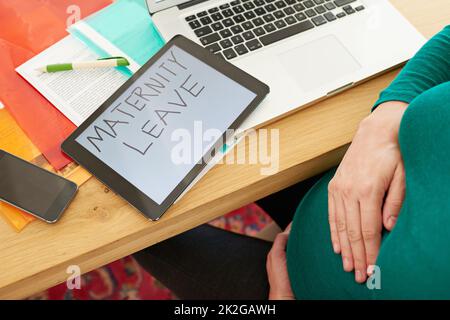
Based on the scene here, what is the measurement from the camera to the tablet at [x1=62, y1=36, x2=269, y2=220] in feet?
1.85

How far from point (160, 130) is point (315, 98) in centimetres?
23

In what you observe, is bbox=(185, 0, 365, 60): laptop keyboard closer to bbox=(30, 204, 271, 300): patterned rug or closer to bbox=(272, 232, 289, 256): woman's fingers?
bbox=(272, 232, 289, 256): woman's fingers

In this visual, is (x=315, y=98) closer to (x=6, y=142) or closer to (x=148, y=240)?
(x=148, y=240)

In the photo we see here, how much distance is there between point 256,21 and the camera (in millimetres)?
690

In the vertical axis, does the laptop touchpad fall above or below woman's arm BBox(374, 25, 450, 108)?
above

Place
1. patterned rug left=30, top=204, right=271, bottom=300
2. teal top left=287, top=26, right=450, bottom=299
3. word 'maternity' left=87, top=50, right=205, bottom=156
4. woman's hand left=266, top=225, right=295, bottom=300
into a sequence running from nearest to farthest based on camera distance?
teal top left=287, top=26, right=450, bottom=299 < word 'maternity' left=87, top=50, right=205, bottom=156 < woman's hand left=266, top=225, right=295, bottom=300 < patterned rug left=30, top=204, right=271, bottom=300

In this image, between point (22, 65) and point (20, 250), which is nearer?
point (20, 250)

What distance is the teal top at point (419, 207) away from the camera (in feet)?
1.58

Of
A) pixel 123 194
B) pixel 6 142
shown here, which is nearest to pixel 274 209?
pixel 123 194

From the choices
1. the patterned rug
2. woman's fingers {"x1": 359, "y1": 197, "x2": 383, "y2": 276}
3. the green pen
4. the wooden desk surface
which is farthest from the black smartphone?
the patterned rug

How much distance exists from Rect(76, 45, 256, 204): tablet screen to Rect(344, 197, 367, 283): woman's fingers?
0.66 feet

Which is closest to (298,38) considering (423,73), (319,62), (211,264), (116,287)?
(319,62)
